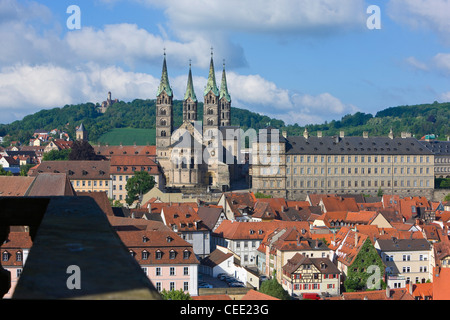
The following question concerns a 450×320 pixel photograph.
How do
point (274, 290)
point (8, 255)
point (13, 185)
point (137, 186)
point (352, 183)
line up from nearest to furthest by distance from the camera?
point (8, 255) → point (274, 290) → point (13, 185) → point (137, 186) → point (352, 183)

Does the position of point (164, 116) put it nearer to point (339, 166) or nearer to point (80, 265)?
point (339, 166)

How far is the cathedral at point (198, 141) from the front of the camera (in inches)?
4146

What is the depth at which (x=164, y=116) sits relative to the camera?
401 feet

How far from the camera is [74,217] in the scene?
6.27 m

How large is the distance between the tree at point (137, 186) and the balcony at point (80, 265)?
83044 mm

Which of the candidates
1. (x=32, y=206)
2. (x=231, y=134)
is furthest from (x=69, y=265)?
(x=231, y=134)

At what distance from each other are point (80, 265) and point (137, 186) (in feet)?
284

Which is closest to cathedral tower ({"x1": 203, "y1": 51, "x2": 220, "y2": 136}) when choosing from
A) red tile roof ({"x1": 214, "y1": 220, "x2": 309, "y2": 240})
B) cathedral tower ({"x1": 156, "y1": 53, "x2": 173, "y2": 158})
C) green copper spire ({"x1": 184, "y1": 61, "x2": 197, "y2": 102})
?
green copper spire ({"x1": 184, "y1": 61, "x2": 197, "y2": 102})

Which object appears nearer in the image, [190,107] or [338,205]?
[338,205]

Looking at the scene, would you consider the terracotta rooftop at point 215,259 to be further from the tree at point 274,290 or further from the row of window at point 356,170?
the row of window at point 356,170

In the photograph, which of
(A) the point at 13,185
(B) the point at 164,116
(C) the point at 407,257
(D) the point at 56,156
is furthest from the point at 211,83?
(A) the point at 13,185

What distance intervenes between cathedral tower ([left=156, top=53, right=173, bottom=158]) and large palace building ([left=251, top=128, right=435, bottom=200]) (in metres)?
20.7

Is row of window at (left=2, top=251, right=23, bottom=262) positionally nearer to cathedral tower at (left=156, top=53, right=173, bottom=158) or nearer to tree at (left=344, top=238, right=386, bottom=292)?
tree at (left=344, top=238, right=386, bottom=292)
